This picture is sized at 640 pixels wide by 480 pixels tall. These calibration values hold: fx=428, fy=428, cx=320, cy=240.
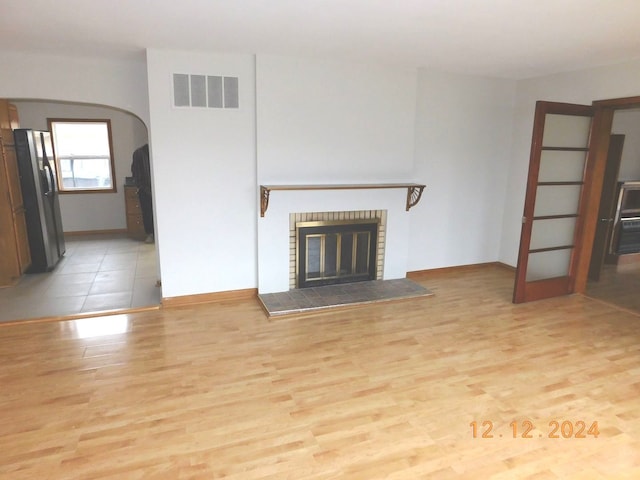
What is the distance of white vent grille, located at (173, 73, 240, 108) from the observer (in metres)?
3.82

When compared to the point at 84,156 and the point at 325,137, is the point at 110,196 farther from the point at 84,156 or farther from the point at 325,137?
the point at 325,137

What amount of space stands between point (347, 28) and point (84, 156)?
6.16m

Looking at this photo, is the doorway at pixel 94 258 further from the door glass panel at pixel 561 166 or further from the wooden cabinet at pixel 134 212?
the door glass panel at pixel 561 166

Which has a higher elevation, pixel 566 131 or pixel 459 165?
pixel 566 131

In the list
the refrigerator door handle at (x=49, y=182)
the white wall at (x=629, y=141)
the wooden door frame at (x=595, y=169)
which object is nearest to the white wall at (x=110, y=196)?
the refrigerator door handle at (x=49, y=182)

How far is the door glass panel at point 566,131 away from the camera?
4141 millimetres

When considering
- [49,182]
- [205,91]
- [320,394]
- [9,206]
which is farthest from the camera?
[49,182]

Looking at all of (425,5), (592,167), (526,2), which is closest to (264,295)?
(425,5)

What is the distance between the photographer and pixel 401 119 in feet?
15.0

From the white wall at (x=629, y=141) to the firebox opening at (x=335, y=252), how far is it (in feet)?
11.9

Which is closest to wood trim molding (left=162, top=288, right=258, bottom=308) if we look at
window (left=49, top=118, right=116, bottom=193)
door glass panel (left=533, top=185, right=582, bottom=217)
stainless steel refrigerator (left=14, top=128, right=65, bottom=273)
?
stainless steel refrigerator (left=14, top=128, right=65, bottom=273)

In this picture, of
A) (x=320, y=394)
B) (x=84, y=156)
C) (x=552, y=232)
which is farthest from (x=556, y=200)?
(x=84, y=156)

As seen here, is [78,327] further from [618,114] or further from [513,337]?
[618,114]

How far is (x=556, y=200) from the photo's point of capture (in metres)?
4.40
